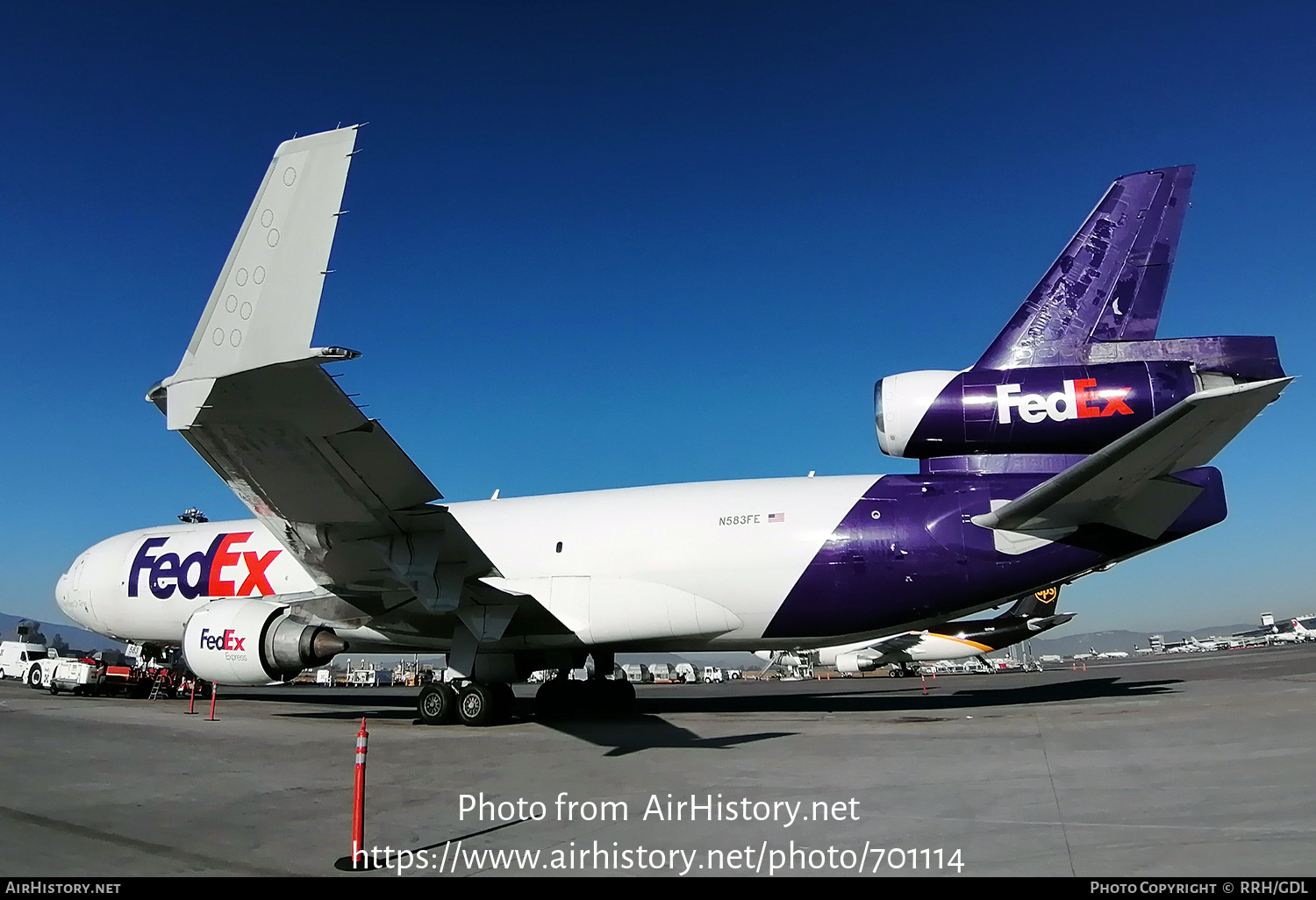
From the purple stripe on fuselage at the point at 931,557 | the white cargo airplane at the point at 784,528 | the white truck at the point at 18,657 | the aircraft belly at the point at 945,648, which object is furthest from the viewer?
the aircraft belly at the point at 945,648

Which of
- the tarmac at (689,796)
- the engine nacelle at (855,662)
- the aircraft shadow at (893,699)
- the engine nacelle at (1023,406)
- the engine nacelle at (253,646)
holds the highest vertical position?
the engine nacelle at (1023,406)

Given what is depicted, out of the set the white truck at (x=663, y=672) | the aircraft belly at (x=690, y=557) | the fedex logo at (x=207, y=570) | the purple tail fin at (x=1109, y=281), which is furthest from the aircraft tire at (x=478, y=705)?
the white truck at (x=663, y=672)

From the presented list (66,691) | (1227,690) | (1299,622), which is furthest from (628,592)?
(1299,622)

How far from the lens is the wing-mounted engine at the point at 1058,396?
35.9ft

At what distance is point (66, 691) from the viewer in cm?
2098

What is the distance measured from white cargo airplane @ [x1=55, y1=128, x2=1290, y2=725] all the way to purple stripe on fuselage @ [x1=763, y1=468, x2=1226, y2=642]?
0.10ft

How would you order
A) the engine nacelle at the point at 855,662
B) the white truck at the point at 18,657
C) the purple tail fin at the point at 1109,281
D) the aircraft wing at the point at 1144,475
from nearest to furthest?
1. the aircraft wing at the point at 1144,475
2. the purple tail fin at the point at 1109,281
3. the white truck at the point at 18,657
4. the engine nacelle at the point at 855,662

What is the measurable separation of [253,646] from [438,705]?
307cm

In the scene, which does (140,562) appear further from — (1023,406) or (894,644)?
(894,644)

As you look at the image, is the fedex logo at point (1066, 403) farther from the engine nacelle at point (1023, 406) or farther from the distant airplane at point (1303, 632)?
the distant airplane at point (1303, 632)

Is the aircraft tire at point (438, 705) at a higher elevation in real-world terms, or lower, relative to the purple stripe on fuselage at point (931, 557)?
lower

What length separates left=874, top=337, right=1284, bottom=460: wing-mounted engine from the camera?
1095cm

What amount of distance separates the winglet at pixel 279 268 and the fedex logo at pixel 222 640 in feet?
22.0

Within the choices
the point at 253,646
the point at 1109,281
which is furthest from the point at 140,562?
the point at 1109,281
